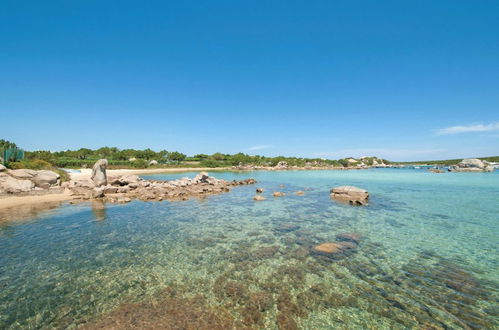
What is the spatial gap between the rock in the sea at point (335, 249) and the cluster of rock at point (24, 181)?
29929 mm

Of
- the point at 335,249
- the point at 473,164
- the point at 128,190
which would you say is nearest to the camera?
the point at 335,249

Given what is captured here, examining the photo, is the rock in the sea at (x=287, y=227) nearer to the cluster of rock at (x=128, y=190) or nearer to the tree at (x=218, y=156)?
the cluster of rock at (x=128, y=190)

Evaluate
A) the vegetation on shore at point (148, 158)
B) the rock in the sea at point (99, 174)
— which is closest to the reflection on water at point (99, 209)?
the rock in the sea at point (99, 174)

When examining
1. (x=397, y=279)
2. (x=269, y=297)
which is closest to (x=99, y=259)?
(x=269, y=297)

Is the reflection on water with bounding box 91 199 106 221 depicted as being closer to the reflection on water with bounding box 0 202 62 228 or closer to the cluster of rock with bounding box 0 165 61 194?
the reflection on water with bounding box 0 202 62 228

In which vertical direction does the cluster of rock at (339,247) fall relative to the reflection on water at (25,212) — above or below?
below

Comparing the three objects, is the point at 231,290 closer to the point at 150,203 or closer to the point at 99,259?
the point at 99,259

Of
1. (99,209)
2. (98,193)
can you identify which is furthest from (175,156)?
(99,209)

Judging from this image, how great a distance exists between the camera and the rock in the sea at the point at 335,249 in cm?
1001

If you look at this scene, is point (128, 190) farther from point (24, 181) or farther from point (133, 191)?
point (24, 181)

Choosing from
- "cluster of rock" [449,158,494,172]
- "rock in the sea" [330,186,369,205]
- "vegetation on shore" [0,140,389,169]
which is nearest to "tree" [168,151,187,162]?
"vegetation on shore" [0,140,389,169]

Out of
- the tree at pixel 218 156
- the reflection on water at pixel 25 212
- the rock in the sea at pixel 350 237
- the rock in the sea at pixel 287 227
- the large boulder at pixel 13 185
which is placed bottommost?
the rock in the sea at pixel 287 227

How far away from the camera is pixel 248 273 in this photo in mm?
8234

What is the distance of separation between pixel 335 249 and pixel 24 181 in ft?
104
